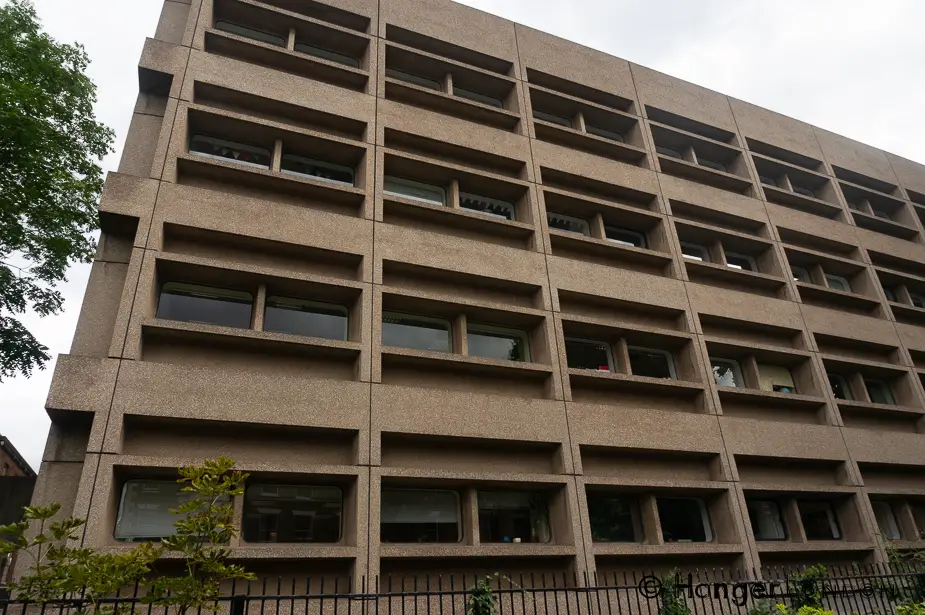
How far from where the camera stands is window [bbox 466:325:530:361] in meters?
14.5

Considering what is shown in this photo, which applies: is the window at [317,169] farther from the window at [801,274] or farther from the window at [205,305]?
the window at [801,274]

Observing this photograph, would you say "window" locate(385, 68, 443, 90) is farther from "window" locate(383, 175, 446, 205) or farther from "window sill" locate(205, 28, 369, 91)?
"window" locate(383, 175, 446, 205)

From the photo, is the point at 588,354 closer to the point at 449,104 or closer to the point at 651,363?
the point at 651,363

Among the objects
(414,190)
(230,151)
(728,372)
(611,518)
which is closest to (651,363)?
(728,372)

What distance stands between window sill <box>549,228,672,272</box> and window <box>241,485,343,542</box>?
874 centimetres

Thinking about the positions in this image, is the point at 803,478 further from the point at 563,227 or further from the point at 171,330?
the point at 171,330

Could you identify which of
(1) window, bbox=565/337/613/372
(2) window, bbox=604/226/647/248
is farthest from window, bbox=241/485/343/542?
(2) window, bbox=604/226/647/248

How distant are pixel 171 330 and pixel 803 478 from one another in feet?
53.0

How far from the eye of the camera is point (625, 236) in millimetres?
18391

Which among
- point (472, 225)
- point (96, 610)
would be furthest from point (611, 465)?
point (96, 610)

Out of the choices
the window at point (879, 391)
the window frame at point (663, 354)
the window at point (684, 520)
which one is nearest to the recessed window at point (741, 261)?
the window at point (879, 391)

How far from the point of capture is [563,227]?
1778cm

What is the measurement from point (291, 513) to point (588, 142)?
13774 millimetres

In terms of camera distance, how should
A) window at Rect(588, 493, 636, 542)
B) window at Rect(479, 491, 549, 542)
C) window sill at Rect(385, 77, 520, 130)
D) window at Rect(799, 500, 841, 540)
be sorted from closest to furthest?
window at Rect(479, 491, 549, 542) < window at Rect(588, 493, 636, 542) < window at Rect(799, 500, 841, 540) < window sill at Rect(385, 77, 520, 130)
